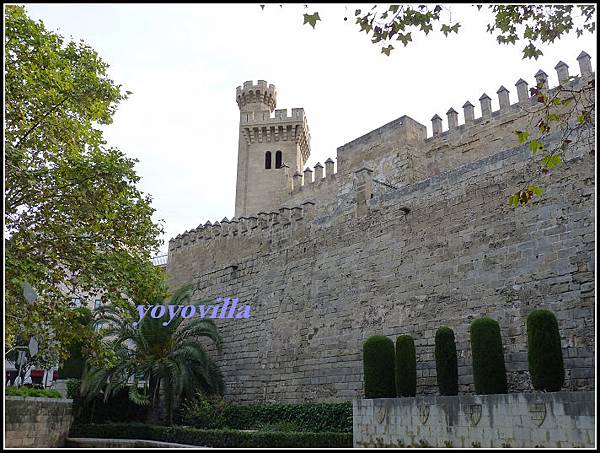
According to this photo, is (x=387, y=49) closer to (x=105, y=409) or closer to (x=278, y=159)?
(x=105, y=409)

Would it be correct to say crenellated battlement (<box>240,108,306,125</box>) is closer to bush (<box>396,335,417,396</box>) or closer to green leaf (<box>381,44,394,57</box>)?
bush (<box>396,335,417,396</box>)

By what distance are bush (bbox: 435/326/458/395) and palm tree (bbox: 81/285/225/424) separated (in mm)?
7425

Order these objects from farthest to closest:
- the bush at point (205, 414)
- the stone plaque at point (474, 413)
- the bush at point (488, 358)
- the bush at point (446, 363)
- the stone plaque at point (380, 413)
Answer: the bush at point (205, 414), the stone plaque at point (380, 413), the bush at point (446, 363), the bush at point (488, 358), the stone plaque at point (474, 413)

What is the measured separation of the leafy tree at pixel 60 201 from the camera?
32.3 ft

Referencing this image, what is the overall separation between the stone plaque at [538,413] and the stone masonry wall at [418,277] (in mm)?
1537

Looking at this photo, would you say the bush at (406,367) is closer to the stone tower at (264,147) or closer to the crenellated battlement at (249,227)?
the crenellated battlement at (249,227)

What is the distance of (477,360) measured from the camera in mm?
9633

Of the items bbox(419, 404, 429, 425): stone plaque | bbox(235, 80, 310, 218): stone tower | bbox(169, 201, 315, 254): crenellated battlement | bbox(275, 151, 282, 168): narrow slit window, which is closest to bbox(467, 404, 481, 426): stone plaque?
bbox(419, 404, 429, 425): stone plaque

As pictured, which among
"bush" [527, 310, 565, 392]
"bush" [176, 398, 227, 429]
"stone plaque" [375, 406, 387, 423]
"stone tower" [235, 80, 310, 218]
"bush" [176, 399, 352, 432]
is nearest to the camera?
"bush" [527, 310, 565, 392]

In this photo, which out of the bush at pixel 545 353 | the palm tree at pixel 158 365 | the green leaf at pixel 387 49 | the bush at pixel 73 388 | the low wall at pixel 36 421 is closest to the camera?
the green leaf at pixel 387 49

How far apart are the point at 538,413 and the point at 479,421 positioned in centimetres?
102

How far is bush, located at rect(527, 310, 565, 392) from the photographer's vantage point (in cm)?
848

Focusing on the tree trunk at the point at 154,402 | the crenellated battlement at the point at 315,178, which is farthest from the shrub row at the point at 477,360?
the crenellated battlement at the point at 315,178

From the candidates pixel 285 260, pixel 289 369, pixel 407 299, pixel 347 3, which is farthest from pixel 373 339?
pixel 347 3
